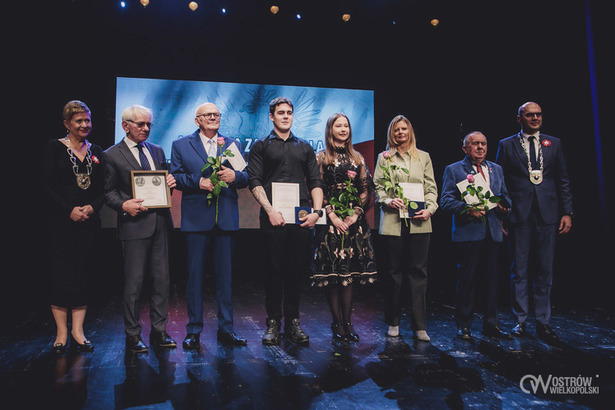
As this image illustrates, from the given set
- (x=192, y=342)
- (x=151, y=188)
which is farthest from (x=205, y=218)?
(x=192, y=342)

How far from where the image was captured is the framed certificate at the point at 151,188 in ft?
8.73

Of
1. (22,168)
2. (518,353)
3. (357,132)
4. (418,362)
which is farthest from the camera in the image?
(357,132)

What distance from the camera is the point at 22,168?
16.0 ft

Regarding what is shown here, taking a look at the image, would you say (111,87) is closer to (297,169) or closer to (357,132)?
(357,132)

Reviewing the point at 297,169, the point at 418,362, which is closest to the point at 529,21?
the point at 297,169

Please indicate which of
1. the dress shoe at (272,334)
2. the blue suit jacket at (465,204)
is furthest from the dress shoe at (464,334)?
the dress shoe at (272,334)

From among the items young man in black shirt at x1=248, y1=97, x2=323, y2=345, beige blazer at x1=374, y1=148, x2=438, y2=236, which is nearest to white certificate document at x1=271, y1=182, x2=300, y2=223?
young man in black shirt at x1=248, y1=97, x2=323, y2=345

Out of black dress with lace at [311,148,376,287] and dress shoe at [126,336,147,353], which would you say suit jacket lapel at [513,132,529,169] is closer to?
black dress with lace at [311,148,376,287]

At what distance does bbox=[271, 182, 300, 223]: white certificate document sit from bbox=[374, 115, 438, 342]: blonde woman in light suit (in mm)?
634

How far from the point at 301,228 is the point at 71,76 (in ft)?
14.0

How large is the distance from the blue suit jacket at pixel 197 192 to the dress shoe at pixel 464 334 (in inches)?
69.3

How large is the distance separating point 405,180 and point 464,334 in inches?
46.1

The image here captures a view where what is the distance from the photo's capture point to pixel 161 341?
107 inches

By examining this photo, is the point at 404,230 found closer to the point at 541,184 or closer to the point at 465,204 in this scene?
the point at 465,204
